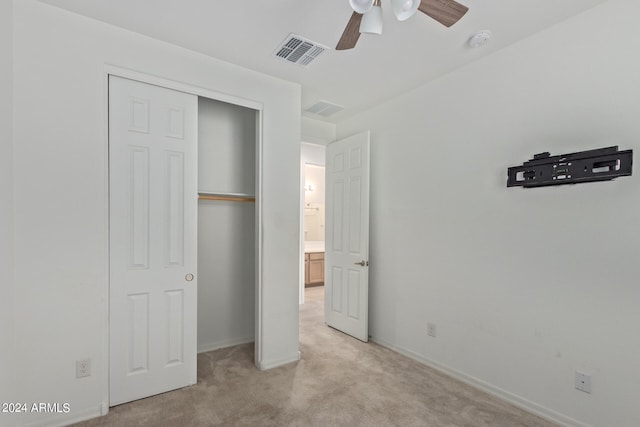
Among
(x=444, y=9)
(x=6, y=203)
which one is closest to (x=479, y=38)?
(x=444, y=9)

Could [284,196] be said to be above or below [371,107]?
below

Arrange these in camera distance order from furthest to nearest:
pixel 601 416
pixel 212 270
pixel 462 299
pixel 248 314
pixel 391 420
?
pixel 248 314, pixel 212 270, pixel 462 299, pixel 391 420, pixel 601 416

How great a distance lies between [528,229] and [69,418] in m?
3.49

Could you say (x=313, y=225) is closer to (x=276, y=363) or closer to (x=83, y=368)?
(x=276, y=363)

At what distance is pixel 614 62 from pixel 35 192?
379cm

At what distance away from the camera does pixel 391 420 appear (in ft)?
7.19

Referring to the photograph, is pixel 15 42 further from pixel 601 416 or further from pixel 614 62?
pixel 601 416

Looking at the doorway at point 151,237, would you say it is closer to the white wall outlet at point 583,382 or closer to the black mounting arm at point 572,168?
the black mounting arm at point 572,168

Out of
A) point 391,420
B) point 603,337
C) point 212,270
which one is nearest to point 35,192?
point 212,270

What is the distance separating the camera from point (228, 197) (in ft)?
11.0

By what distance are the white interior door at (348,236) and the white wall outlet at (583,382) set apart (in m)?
1.91

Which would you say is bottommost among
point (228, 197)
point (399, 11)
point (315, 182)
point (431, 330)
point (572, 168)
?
point (431, 330)

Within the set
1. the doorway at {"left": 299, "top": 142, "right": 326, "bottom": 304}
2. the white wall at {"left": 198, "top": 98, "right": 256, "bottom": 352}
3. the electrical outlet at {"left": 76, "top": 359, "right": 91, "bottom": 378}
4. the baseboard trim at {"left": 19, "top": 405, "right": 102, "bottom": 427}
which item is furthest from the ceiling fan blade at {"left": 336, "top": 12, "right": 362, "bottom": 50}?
the doorway at {"left": 299, "top": 142, "right": 326, "bottom": 304}

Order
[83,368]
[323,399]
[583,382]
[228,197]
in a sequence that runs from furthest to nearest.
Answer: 1. [228,197]
2. [323,399]
3. [83,368]
4. [583,382]
